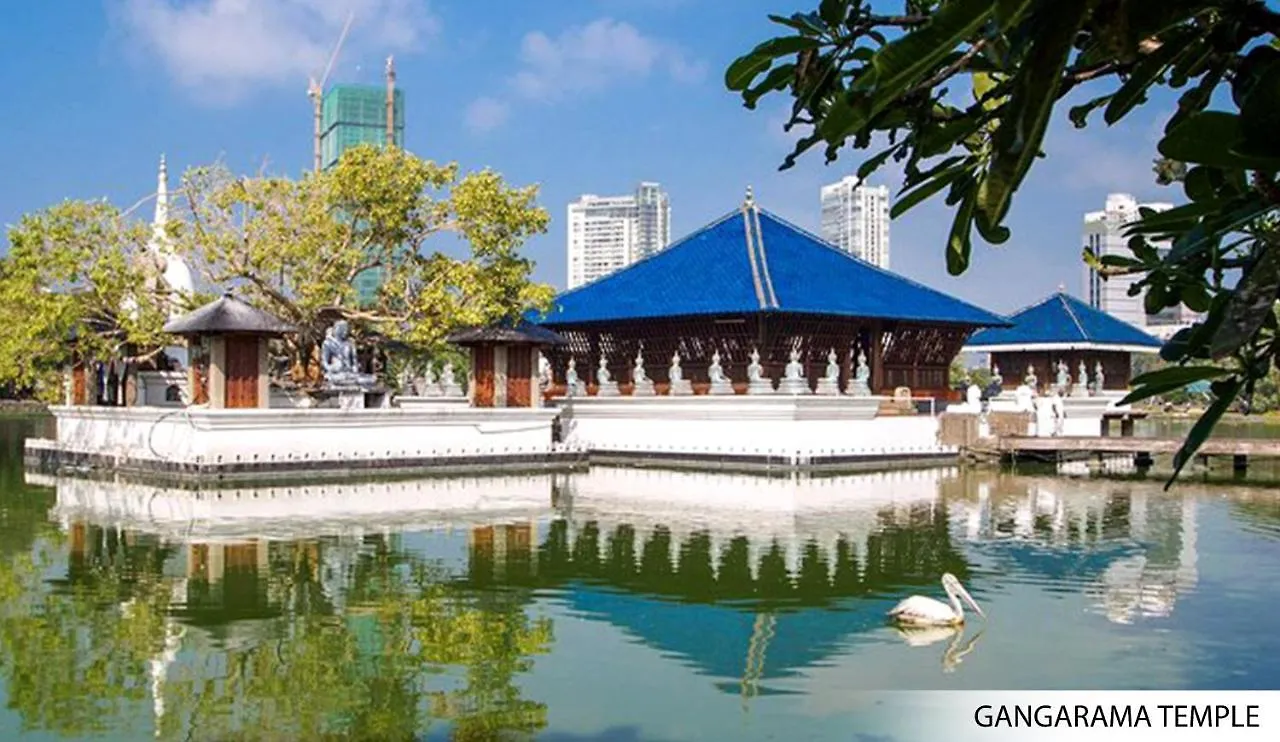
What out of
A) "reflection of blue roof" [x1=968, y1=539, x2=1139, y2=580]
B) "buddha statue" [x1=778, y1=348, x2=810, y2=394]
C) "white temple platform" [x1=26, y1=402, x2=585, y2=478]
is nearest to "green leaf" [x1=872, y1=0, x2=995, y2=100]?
"reflection of blue roof" [x1=968, y1=539, x2=1139, y2=580]

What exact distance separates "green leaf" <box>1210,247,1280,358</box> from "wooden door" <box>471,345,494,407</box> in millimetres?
23302

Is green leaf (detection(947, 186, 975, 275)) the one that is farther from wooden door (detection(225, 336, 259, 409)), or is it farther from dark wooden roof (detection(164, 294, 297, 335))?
wooden door (detection(225, 336, 259, 409))

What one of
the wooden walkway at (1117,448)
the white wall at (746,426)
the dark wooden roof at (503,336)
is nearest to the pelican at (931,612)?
the white wall at (746,426)

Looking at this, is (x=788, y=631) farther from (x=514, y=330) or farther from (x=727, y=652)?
(x=514, y=330)

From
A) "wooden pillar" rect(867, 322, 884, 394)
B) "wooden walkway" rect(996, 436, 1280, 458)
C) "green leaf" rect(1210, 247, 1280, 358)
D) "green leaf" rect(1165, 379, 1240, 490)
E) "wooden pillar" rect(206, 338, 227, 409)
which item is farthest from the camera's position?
"wooden pillar" rect(867, 322, 884, 394)

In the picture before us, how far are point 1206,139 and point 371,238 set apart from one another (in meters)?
22.8

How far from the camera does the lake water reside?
670cm

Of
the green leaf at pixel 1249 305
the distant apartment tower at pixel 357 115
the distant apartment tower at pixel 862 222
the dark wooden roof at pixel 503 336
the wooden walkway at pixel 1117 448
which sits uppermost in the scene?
the distant apartment tower at pixel 357 115

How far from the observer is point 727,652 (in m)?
8.04

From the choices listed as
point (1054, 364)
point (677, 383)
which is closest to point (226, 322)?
point (677, 383)

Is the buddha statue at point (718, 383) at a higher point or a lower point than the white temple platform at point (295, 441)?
higher

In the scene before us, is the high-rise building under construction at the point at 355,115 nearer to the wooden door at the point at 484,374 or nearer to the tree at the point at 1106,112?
the wooden door at the point at 484,374

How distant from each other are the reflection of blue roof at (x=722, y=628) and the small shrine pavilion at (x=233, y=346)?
12.3 metres

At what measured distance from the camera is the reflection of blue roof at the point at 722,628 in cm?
781
